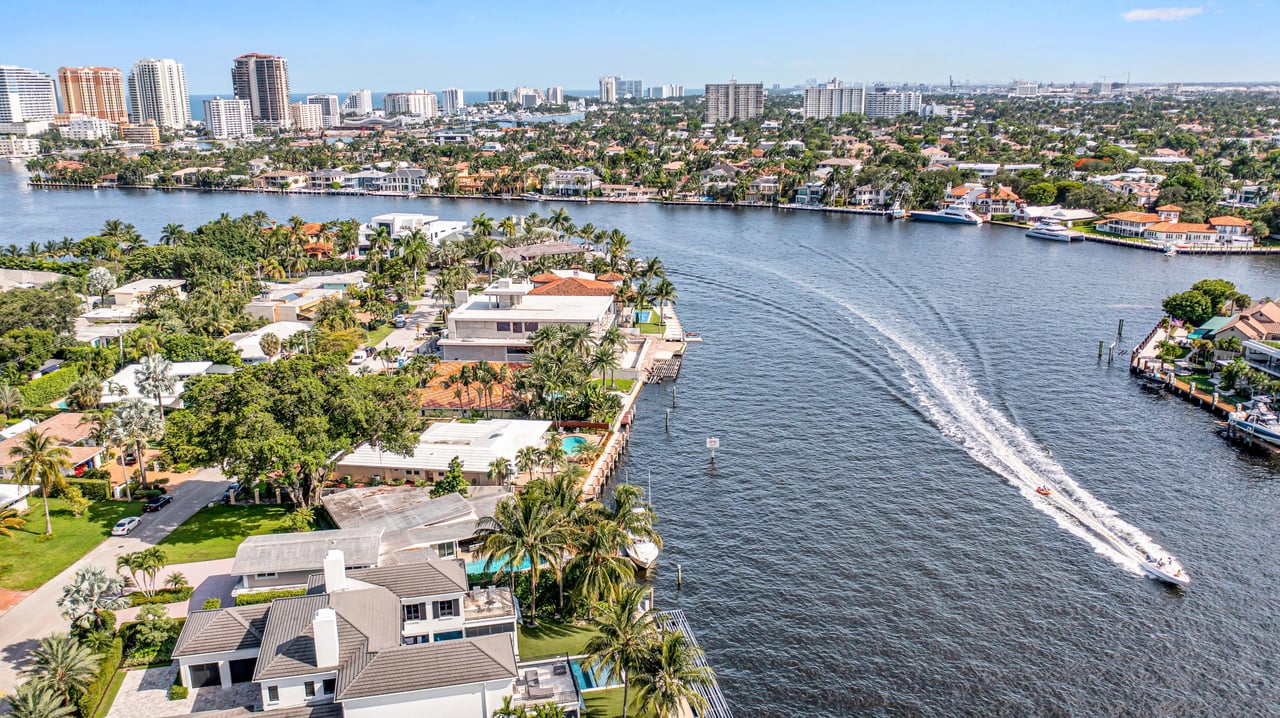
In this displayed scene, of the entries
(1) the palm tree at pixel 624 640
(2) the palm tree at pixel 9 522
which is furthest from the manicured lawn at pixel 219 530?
(1) the palm tree at pixel 624 640

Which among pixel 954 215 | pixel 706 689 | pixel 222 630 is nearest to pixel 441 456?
pixel 222 630

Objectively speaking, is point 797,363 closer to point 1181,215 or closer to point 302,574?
point 302,574

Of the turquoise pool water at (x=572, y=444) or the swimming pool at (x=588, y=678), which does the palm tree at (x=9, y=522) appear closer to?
the turquoise pool water at (x=572, y=444)

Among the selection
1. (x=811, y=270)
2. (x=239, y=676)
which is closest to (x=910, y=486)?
(x=239, y=676)

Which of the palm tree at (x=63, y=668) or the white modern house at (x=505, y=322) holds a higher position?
the white modern house at (x=505, y=322)

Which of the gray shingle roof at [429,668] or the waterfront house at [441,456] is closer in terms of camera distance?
→ the gray shingle roof at [429,668]

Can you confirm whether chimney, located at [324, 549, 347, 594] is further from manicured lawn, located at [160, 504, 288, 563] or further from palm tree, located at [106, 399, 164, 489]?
palm tree, located at [106, 399, 164, 489]

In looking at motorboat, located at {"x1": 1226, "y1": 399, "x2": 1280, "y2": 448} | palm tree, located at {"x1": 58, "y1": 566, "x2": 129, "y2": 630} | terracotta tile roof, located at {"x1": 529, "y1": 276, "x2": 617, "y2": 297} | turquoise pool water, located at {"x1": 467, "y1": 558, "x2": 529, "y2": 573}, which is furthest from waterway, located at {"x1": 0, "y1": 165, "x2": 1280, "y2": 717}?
palm tree, located at {"x1": 58, "y1": 566, "x2": 129, "y2": 630}
